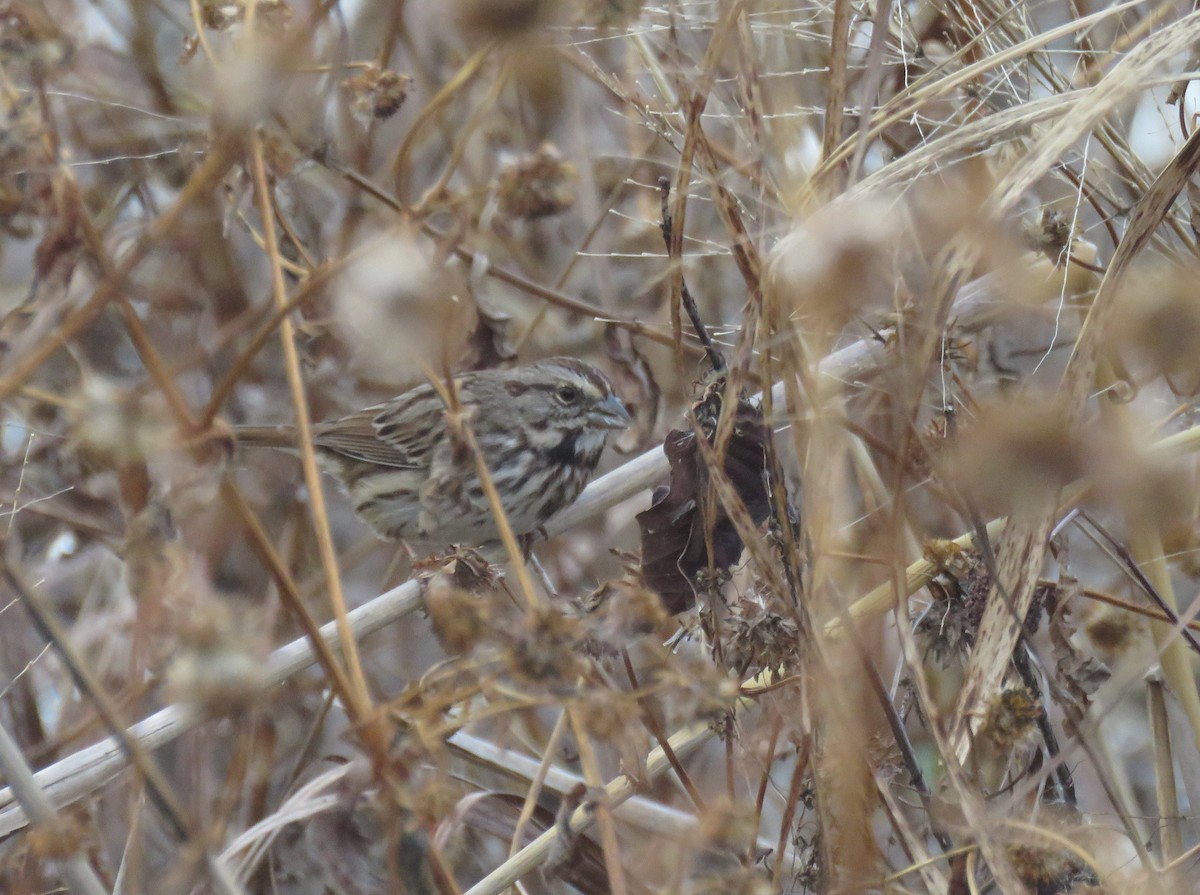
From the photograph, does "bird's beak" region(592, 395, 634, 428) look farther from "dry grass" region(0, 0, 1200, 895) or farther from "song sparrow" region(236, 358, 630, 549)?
"dry grass" region(0, 0, 1200, 895)

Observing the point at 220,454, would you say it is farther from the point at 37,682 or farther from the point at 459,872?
the point at 37,682

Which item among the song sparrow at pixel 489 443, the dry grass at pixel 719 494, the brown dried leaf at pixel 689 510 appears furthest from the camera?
the song sparrow at pixel 489 443

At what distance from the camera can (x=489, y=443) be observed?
399 centimetres

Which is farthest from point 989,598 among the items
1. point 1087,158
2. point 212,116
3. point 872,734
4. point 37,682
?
point 37,682

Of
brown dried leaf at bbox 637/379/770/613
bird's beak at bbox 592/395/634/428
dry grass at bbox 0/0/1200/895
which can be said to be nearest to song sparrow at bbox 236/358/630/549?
bird's beak at bbox 592/395/634/428

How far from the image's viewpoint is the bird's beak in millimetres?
3773

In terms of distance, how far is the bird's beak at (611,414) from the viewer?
377cm

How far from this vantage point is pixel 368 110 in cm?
238

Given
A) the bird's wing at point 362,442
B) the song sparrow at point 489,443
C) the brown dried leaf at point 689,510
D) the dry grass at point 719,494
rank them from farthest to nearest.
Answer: the bird's wing at point 362,442
the song sparrow at point 489,443
the brown dried leaf at point 689,510
the dry grass at point 719,494

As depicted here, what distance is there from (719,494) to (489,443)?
2143 millimetres

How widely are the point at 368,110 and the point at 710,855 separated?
4.78 ft

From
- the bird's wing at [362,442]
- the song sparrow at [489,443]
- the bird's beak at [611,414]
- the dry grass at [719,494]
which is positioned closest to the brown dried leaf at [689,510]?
the dry grass at [719,494]

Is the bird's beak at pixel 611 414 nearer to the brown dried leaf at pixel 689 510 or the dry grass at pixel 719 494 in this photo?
the dry grass at pixel 719 494

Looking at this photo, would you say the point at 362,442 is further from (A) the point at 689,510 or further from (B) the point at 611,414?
(A) the point at 689,510
